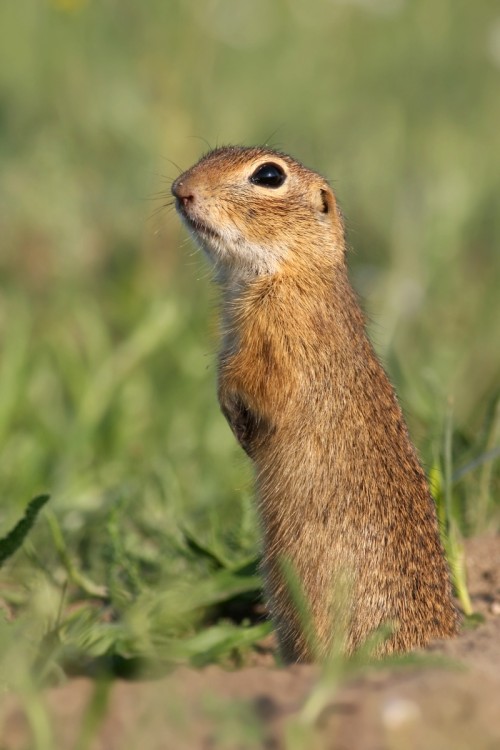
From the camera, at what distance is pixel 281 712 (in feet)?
8.07

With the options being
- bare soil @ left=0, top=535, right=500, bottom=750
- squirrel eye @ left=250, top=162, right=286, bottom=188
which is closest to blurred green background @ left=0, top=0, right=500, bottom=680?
bare soil @ left=0, top=535, right=500, bottom=750

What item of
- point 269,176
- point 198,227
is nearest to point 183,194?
point 198,227

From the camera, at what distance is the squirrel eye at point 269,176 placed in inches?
170

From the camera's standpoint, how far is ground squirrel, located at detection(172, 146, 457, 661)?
3668mm

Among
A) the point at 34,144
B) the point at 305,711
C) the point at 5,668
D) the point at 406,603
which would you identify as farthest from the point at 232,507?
the point at 34,144

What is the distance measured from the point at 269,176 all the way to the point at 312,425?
101 centimetres

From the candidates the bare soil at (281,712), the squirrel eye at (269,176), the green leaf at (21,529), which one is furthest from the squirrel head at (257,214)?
the bare soil at (281,712)

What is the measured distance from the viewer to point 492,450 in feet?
14.3

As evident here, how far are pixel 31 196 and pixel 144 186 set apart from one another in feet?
2.42

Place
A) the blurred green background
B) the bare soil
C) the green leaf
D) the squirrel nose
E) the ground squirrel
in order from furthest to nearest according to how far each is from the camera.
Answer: the blurred green background
the squirrel nose
the ground squirrel
the green leaf
the bare soil

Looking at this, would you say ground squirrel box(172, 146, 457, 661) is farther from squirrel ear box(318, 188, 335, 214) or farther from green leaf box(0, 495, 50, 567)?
green leaf box(0, 495, 50, 567)

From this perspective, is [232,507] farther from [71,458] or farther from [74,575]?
[74,575]

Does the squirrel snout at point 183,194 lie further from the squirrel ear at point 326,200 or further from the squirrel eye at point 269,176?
the squirrel ear at point 326,200

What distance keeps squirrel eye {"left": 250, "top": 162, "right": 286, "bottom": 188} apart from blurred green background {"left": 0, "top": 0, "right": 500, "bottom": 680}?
545 millimetres
